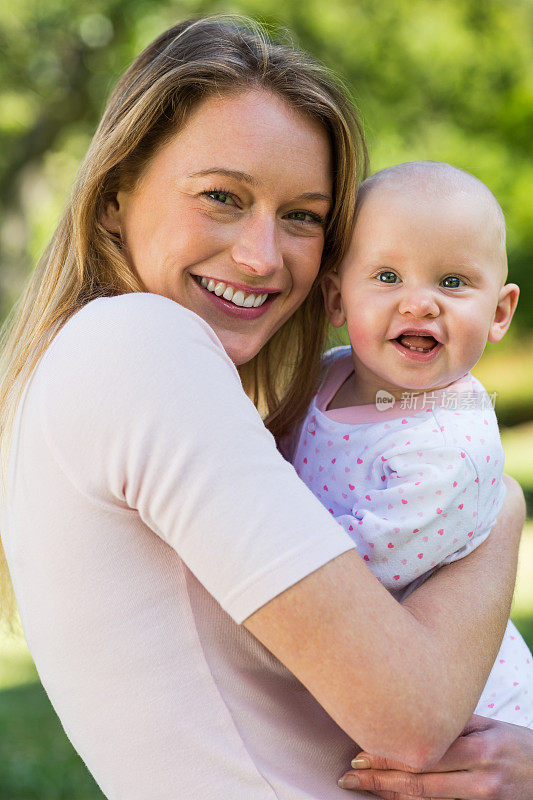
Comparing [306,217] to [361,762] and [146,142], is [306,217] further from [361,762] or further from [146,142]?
[361,762]

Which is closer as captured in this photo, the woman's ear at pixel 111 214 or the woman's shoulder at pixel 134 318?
the woman's shoulder at pixel 134 318

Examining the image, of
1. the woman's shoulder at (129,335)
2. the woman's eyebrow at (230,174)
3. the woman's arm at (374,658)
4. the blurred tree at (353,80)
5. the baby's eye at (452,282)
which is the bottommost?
the woman's arm at (374,658)

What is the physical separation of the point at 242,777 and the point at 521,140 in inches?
498

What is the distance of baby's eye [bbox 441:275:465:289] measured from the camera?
2020 mm

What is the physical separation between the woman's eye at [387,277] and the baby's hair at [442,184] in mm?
176

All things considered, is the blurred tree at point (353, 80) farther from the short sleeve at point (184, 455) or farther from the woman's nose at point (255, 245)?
the short sleeve at point (184, 455)

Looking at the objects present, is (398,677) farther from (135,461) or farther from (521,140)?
(521,140)

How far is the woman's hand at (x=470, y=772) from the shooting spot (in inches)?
64.2

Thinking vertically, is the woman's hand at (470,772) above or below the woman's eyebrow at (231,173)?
below

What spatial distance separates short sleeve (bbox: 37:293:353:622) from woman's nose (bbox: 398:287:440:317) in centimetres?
61

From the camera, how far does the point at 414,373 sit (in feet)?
6.64

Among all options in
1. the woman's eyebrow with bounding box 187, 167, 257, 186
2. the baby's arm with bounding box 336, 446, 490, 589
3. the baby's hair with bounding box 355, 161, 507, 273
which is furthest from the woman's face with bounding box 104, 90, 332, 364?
the baby's arm with bounding box 336, 446, 490, 589

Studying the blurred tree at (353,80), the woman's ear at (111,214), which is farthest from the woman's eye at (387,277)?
the blurred tree at (353,80)

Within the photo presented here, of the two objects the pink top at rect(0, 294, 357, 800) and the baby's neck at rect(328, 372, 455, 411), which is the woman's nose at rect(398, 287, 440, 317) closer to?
the baby's neck at rect(328, 372, 455, 411)
